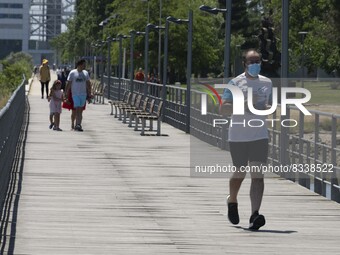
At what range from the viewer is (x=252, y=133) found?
1484 centimetres

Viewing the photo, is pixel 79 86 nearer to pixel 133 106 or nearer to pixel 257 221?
pixel 133 106

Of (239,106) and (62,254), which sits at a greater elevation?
(239,106)

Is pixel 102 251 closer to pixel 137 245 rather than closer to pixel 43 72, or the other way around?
pixel 137 245

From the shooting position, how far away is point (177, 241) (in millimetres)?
14156

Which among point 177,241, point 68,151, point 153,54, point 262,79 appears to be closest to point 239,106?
point 262,79

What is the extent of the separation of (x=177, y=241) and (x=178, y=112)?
2664 centimetres

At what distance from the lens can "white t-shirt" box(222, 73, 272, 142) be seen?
1473 centimetres

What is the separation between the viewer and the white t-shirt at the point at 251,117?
580 inches

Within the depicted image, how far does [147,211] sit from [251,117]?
109 inches

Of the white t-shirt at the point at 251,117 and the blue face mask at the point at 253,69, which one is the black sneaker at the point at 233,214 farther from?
the blue face mask at the point at 253,69

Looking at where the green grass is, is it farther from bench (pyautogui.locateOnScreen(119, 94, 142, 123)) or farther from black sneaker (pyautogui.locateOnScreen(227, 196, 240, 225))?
black sneaker (pyautogui.locateOnScreen(227, 196, 240, 225))

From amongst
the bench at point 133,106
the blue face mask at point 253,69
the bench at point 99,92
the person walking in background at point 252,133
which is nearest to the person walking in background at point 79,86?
the bench at point 133,106

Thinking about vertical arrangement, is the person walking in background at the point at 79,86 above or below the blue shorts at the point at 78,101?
above

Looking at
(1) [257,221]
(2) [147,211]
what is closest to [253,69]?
(1) [257,221]
